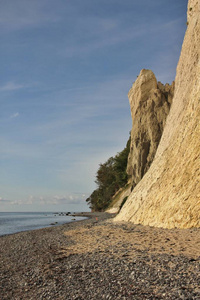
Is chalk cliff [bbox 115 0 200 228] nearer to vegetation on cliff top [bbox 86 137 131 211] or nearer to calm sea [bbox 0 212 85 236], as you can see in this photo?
calm sea [bbox 0 212 85 236]

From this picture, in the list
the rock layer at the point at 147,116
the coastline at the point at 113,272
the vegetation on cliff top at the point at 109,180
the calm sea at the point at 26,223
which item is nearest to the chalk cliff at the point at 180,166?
the coastline at the point at 113,272

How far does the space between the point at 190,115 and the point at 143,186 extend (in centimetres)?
Answer: 652

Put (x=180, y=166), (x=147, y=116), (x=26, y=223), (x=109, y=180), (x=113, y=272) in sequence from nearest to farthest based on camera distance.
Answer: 1. (x=113, y=272)
2. (x=180, y=166)
3. (x=147, y=116)
4. (x=26, y=223)
5. (x=109, y=180)

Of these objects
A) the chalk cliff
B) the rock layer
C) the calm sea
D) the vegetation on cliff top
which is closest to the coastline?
the chalk cliff

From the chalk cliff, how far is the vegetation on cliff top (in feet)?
109

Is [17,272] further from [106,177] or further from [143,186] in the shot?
[106,177]

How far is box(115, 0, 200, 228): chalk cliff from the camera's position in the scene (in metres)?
15.8

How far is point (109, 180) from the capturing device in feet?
222

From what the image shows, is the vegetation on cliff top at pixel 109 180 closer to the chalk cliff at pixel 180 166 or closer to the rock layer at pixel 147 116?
the rock layer at pixel 147 116

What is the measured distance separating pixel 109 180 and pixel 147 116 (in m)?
37.0

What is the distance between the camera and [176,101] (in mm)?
22469

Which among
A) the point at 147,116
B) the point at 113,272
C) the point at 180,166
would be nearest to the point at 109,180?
the point at 147,116

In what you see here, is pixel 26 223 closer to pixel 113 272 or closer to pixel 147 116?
pixel 147 116

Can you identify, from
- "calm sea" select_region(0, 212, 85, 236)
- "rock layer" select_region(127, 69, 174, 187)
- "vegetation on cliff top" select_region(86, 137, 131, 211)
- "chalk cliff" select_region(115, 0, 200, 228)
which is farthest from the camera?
"vegetation on cliff top" select_region(86, 137, 131, 211)
